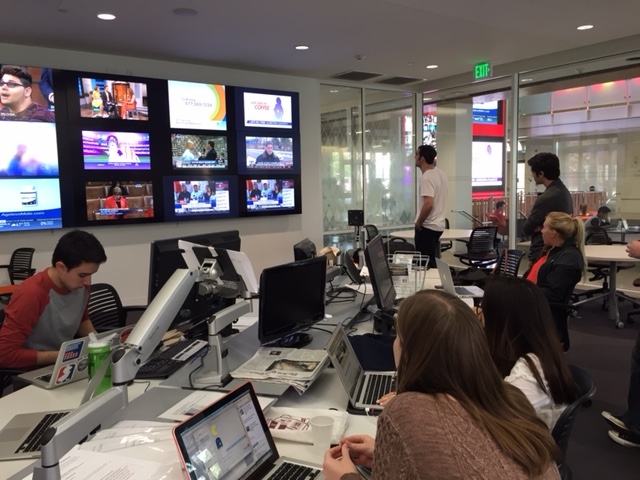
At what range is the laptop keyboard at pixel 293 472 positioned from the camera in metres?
1.36

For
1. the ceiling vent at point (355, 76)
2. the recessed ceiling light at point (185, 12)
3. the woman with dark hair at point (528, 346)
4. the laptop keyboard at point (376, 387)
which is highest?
the ceiling vent at point (355, 76)

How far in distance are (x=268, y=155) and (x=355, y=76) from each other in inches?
74.0

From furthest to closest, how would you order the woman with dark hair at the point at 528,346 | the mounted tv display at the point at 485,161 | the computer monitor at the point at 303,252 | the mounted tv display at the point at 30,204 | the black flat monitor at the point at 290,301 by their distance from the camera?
1. the mounted tv display at the point at 485,161
2. the mounted tv display at the point at 30,204
3. the computer monitor at the point at 303,252
4. the black flat monitor at the point at 290,301
5. the woman with dark hair at the point at 528,346

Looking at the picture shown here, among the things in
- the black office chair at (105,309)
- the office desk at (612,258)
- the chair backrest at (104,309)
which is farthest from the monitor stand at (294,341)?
the office desk at (612,258)

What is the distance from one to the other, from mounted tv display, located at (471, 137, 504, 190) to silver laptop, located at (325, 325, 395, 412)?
701 cm

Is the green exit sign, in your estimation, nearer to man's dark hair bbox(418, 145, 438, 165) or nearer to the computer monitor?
man's dark hair bbox(418, 145, 438, 165)

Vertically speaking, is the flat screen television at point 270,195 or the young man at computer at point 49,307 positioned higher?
the flat screen television at point 270,195

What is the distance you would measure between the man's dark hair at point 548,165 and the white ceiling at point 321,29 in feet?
4.61

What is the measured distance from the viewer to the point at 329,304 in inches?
Answer: 126

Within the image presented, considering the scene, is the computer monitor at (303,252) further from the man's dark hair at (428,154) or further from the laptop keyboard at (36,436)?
the man's dark hair at (428,154)

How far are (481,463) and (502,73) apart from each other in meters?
6.95

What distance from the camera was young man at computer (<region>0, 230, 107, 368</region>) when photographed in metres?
2.29

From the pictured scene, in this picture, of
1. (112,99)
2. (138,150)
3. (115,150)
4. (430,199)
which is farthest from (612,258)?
(112,99)

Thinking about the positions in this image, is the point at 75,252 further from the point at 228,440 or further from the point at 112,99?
the point at 112,99
